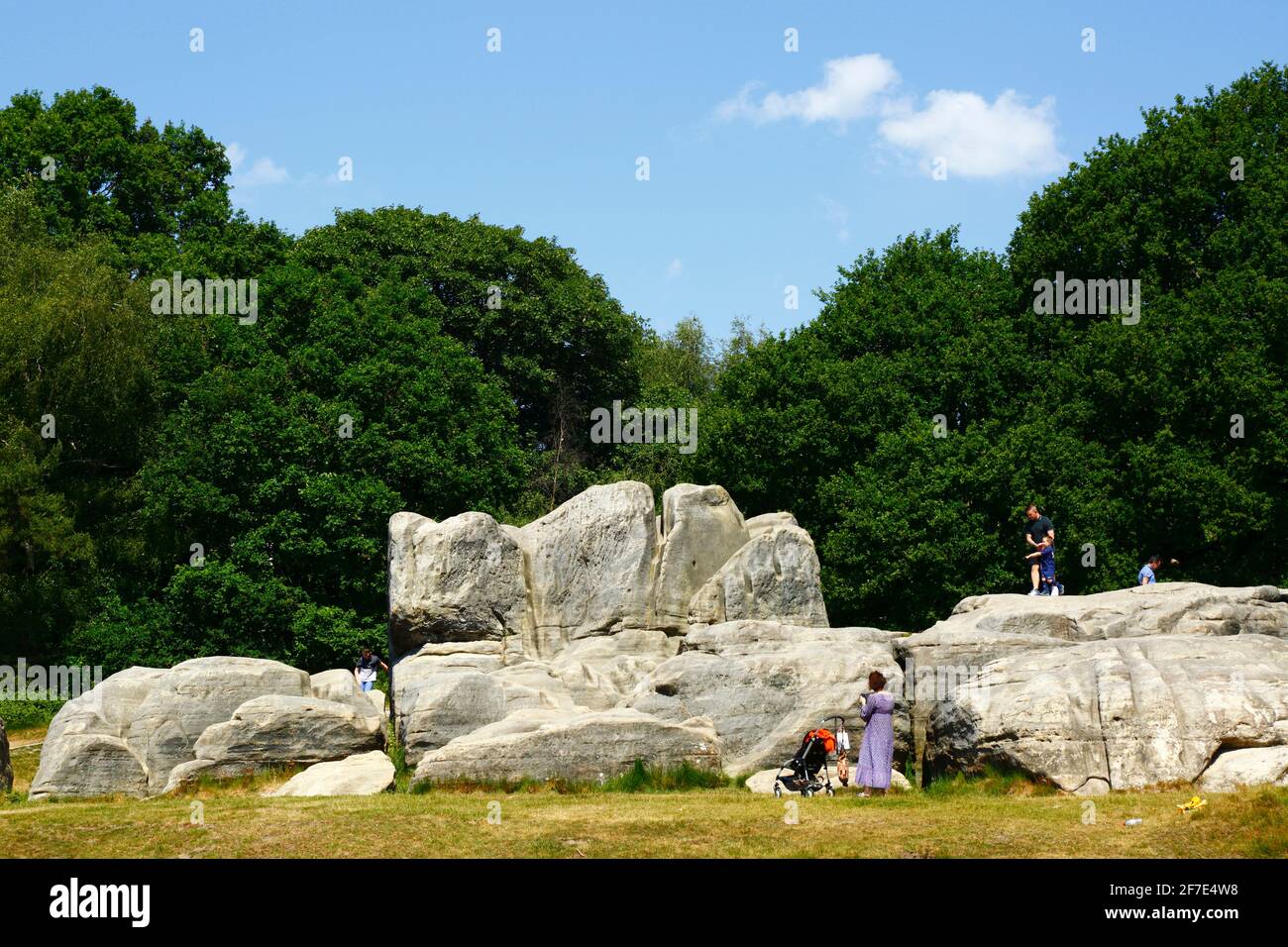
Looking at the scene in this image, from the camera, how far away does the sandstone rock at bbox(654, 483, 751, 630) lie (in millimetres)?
38812

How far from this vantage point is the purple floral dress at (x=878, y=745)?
25.2m

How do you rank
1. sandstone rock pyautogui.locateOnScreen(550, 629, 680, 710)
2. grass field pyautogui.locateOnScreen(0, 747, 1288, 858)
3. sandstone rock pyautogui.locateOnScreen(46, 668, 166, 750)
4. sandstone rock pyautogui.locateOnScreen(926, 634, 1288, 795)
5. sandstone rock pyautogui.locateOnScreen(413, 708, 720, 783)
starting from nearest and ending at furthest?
grass field pyautogui.locateOnScreen(0, 747, 1288, 858) → sandstone rock pyautogui.locateOnScreen(926, 634, 1288, 795) → sandstone rock pyautogui.locateOnScreen(413, 708, 720, 783) → sandstone rock pyautogui.locateOnScreen(46, 668, 166, 750) → sandstone rock pyautogui.locateOnScreen(550, 629, 680, 710)

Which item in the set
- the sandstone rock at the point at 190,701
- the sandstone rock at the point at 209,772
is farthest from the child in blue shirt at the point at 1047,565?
the sandstone rock at the point at 209,772

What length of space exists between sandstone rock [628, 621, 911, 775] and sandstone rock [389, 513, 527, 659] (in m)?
7.16

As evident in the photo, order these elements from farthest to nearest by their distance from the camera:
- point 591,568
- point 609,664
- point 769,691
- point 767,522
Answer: point 767,522
point 591,568
point 609,664
point 769,691

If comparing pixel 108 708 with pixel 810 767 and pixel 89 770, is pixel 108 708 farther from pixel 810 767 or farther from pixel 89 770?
pixel 810 767

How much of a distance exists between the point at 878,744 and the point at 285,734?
481 inches

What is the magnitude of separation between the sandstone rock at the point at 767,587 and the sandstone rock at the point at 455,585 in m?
4.80

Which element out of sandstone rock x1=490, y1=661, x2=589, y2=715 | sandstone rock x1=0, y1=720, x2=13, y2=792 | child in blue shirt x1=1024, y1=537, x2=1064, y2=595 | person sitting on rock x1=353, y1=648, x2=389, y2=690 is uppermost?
child in blue shirt x1=1024, y1=537, x2=1064, y2=595

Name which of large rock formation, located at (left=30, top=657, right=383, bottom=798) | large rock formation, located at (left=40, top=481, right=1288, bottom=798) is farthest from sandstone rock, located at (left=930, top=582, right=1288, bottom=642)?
large rock formation, located at (left=30, top=657, right=383, bottom=798)

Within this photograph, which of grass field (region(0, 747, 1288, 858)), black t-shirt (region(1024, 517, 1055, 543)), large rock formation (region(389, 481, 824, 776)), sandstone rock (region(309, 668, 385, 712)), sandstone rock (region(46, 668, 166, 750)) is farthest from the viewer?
large rock formation (region(389, 481, 824, 776))

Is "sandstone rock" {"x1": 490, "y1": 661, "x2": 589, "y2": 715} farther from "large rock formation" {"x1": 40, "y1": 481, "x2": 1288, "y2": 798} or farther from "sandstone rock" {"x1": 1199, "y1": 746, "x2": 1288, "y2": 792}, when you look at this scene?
"sandstone rock" {"x1": 1199, "y1": 746, "x2": 1288, "y2": 792}

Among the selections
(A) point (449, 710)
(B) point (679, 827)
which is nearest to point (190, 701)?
(A) point (449, 710)

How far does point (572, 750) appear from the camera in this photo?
27.1m
